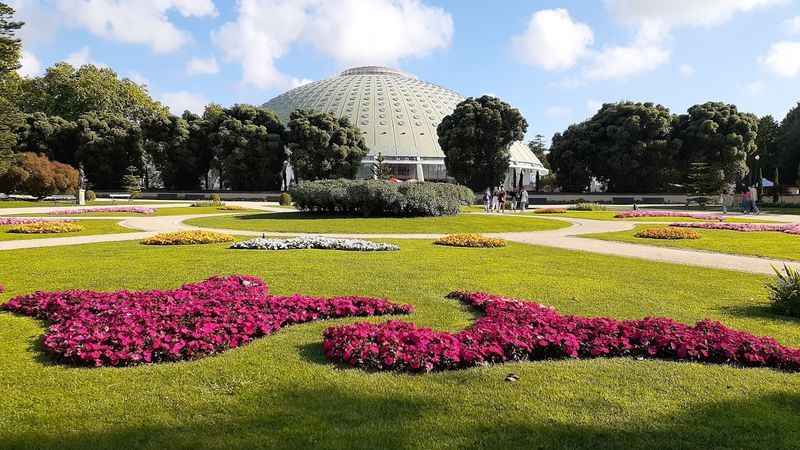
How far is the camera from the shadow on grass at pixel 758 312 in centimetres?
770

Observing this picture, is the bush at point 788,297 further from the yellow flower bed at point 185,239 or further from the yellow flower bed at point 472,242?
the yellow flower bed at point 185,239

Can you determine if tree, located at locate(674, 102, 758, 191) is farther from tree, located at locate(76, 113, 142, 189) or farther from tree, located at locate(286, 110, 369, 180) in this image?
tree, located at locate(76, 113, 142, 189)

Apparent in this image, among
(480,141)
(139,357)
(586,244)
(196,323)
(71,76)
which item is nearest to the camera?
(139,357)

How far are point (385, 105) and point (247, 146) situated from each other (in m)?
30.4

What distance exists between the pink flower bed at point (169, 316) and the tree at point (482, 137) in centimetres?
5061

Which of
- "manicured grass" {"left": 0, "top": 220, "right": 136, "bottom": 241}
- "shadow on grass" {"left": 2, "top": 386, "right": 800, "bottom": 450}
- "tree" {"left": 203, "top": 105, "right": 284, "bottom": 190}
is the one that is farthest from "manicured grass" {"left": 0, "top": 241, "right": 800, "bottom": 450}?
"tree" {"left": 203, "top": 105, "right": 284, "bottom": 190}

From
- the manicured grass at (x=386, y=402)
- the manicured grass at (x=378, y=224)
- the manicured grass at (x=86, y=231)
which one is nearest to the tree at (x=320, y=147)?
the manicured grass at (x=378, y=224)

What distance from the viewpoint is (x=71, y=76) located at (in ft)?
240

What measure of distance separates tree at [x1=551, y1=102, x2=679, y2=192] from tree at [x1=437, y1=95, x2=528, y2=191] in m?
7.51

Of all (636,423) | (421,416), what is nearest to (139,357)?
(421,416)

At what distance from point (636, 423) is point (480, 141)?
5533 cm

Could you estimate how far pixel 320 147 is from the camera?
60375 millimetres

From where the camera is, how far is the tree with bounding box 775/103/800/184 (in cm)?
6125

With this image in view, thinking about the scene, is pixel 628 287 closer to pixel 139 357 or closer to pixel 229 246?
pixel 139 357
